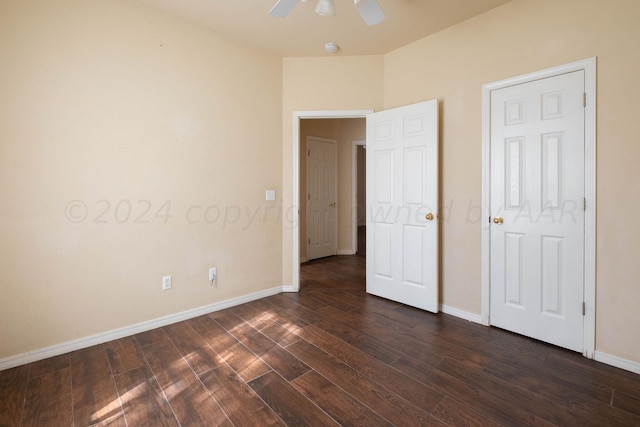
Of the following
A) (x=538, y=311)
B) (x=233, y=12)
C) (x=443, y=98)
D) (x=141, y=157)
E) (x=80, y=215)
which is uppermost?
(x=233, y=12)

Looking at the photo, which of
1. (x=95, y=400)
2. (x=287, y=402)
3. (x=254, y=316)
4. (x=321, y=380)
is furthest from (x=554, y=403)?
(x=95, y=400)

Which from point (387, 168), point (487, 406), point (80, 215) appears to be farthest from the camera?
point (387, 168)

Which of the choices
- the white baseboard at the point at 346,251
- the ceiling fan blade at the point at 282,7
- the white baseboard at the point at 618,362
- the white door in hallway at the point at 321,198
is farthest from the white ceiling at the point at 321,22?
the white baseboard at the point at 346,251

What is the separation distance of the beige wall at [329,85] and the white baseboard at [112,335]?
1.62 m

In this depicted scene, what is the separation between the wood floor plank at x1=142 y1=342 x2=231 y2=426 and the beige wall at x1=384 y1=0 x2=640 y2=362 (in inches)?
90.6

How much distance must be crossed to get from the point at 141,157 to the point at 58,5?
1144 millimetres

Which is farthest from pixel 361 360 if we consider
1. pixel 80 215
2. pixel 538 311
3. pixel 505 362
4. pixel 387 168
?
pixel 80 215

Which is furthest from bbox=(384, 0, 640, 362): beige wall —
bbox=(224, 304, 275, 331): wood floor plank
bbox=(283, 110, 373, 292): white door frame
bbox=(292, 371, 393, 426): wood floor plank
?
bbox=(224, 304, 275, 331): wood floor plank

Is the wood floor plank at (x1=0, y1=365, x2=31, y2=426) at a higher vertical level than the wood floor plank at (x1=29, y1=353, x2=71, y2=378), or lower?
lower

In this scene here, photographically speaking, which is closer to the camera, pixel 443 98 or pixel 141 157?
pixel 141 157

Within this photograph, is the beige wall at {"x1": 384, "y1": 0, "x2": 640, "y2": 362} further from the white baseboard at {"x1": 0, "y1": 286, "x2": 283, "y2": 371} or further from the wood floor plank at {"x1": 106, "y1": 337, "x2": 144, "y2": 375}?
the wood floor plank at {"x1": 106, "y1": 337, "x2": 144, "y2": 375}

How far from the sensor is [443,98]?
9.60 ft

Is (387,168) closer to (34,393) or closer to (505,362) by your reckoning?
(505,362)

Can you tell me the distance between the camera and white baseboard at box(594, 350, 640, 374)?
1.96m
